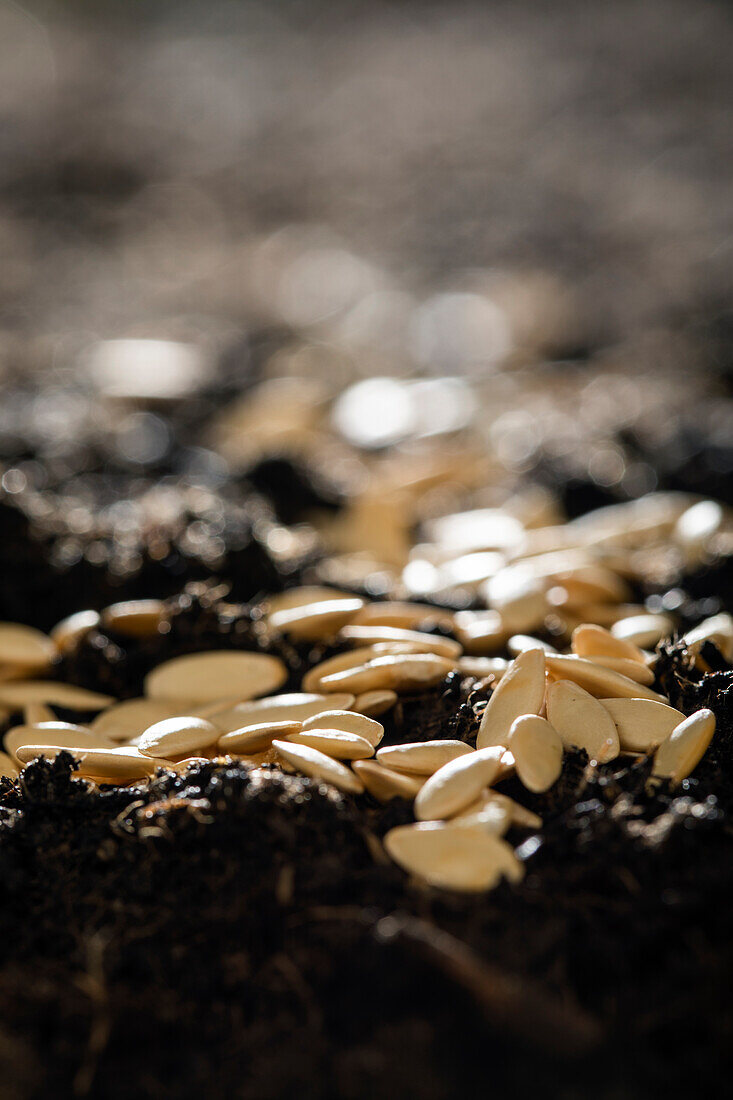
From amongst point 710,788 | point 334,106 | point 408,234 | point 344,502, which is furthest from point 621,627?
point 334,106

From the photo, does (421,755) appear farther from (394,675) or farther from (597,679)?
(597,679)

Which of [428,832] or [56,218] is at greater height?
[56,218]

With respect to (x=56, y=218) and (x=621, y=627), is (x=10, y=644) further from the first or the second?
(x=56, y=218)

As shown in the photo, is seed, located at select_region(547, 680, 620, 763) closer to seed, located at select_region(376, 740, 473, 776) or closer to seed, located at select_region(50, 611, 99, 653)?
seed, located at select_region(376, 740, 473, 776)

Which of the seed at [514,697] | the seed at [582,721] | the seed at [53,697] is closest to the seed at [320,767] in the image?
the seed at [514,697]

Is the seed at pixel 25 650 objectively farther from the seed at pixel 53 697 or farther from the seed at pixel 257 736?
the seed at pixel 257 736

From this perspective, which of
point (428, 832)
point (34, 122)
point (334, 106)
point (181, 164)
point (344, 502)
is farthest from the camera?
point (334, 106)
